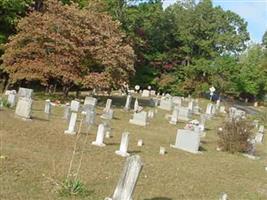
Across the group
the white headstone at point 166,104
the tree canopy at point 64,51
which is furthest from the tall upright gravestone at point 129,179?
the white headstone at point 166,104

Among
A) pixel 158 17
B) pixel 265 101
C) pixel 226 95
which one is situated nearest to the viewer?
pixel 158 17

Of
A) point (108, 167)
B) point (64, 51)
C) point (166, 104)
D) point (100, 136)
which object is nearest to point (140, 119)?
point (64, 51)

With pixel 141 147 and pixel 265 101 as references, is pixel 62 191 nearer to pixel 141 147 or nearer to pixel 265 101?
pixel 141 147

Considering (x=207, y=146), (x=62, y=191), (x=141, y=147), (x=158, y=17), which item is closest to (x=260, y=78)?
(x=158, y=17)


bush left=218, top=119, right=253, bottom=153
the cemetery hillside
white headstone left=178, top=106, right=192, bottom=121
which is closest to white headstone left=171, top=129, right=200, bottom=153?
the cemetery hillside

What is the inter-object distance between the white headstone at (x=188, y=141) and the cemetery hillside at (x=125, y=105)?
0.13ft

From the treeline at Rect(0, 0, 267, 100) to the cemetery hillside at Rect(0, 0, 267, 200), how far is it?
105 millimetres

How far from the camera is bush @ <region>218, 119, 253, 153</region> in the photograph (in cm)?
2055

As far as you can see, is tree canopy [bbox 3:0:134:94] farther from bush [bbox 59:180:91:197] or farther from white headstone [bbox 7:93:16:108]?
bush [bbox 59:180:91:197]

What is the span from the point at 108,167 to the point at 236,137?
9134 millimetres

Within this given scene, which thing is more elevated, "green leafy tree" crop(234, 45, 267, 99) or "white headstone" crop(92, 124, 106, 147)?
"green leafy tree" crop(234, 45, 267, 99)

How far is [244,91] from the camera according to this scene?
236 feet

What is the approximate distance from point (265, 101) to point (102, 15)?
4473cm

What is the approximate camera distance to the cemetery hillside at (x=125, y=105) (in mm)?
11609
